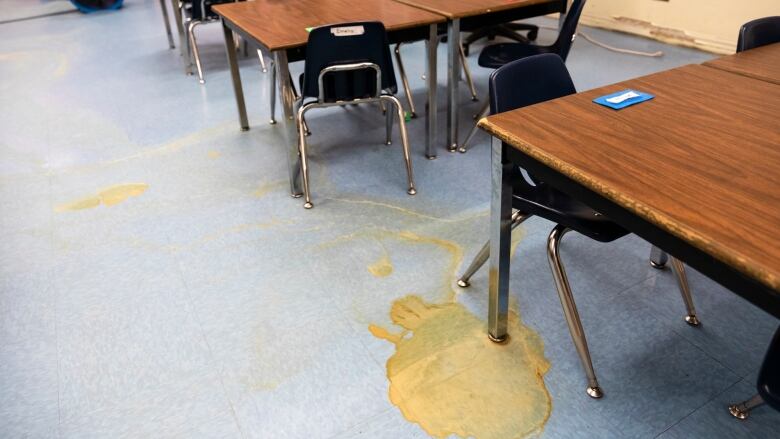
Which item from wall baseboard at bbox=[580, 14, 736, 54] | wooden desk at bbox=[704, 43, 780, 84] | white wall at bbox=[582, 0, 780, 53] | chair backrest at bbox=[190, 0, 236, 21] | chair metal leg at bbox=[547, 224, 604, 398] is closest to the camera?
chair metal leg at bbox=[547, 224, 604, 398]

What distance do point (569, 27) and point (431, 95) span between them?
0.74 m

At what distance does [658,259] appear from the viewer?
80.3 inches

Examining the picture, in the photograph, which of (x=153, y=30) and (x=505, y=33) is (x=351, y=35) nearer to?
(x=505, y=33)

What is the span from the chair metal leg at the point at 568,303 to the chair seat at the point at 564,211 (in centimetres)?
5

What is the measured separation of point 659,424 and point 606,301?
51cm

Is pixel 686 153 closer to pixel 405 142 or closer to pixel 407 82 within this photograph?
pixel 405 142

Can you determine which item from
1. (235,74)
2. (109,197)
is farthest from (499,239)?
(235,74)

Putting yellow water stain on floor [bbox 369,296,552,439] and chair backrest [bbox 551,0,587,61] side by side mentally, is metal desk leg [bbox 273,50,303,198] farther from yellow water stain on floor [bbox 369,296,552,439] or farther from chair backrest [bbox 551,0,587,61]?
chair backrest [bbox 551,0,587,61]

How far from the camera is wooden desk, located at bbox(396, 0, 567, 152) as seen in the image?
8.75 feet

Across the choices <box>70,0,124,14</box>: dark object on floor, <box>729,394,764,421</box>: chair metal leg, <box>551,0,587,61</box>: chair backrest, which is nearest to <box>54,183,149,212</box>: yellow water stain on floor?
<box>551,0,587,61</box>: chair backrest

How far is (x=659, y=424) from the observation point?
4.82ft

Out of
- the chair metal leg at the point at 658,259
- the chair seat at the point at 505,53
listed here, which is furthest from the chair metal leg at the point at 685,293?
the chair seat at the point at 505,53

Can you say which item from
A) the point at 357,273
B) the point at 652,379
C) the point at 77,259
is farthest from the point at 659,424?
the point at 77,259

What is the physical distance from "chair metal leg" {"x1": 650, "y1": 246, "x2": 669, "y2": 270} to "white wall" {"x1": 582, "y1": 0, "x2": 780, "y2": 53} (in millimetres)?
2994
